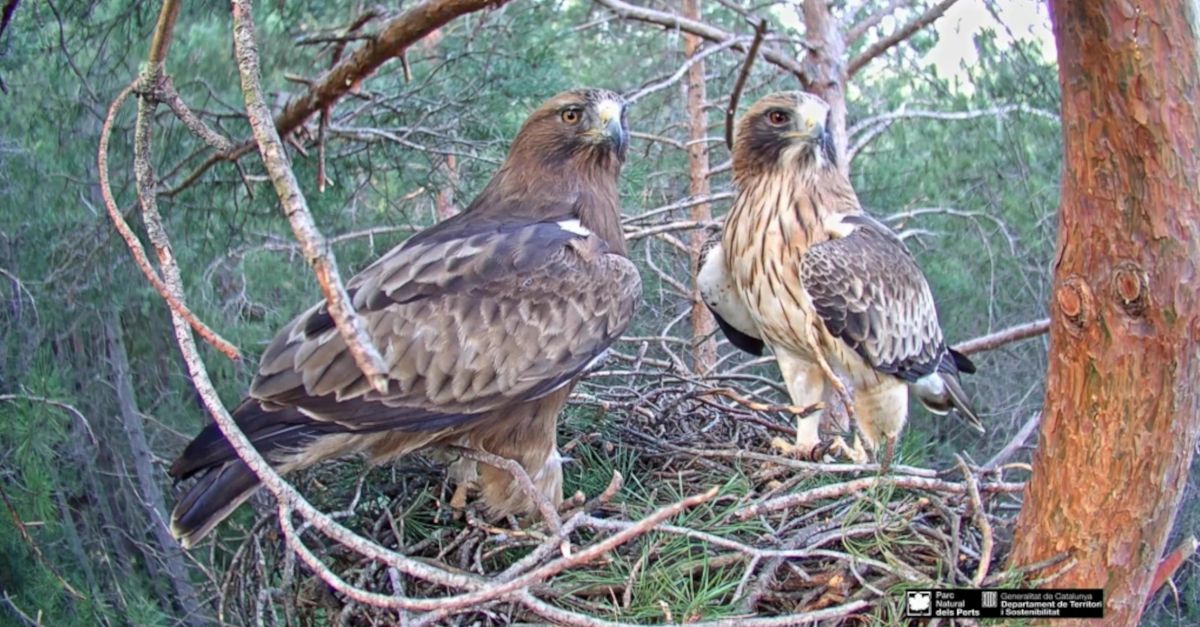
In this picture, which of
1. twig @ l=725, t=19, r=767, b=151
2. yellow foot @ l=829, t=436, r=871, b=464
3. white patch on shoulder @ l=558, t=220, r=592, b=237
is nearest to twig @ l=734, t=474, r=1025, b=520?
yellow foot @ l=829, t=436, r=871, b=464

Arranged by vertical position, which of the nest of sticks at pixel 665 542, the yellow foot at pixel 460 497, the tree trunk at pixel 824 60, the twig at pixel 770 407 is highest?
the tree trunk at pixel 824 60

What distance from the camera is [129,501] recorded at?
304 inches

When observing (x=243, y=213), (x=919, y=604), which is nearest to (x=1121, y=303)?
(x=919, y=604)

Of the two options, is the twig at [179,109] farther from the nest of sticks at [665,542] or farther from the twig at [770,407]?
the twig at [770,407]

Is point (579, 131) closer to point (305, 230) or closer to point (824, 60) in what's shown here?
point (824, 60)

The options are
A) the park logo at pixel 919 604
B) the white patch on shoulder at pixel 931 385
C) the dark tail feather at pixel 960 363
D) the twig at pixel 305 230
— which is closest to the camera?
the twig at pixel 305 230

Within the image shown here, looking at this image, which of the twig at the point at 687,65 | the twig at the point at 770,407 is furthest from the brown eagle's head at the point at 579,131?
the twig at the point at 770,407

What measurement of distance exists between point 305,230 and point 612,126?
2.96m

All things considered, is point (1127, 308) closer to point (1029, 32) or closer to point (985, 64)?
point (1029, 32)

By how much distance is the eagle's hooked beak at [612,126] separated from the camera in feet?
14.4

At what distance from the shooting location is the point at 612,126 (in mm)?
4379

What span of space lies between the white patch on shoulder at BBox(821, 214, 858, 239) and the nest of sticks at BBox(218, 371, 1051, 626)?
2.78 feet

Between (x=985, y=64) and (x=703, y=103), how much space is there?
1895 mm

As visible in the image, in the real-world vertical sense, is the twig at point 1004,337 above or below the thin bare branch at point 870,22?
below
